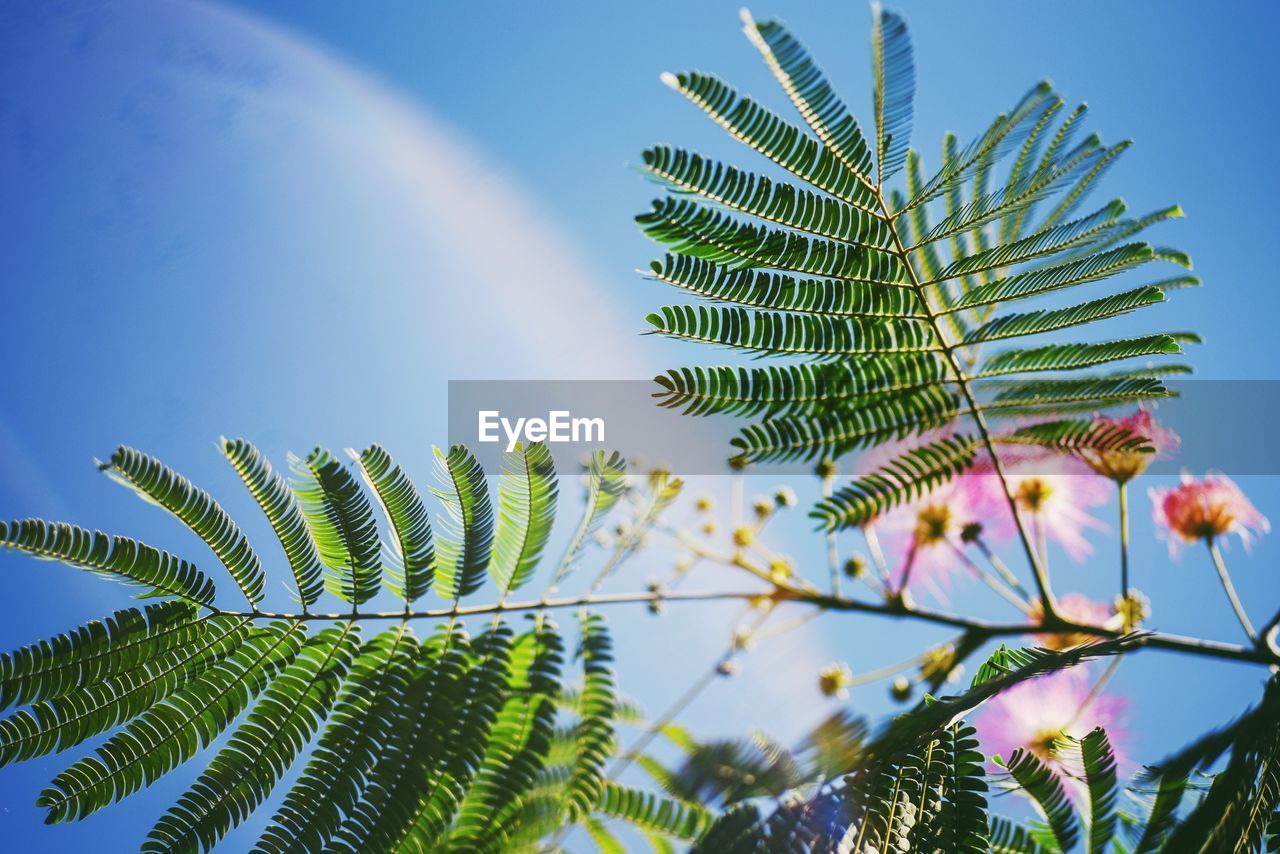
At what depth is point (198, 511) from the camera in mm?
1236

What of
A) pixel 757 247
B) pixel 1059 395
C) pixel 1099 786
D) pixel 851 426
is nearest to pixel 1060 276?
pixel 1059 395

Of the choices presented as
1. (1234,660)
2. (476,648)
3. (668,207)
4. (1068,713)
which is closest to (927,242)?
(668,207)

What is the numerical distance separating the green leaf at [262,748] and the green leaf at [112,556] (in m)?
0.17

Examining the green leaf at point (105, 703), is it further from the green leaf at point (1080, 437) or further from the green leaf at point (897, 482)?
the green leaf at point (1080, 437)

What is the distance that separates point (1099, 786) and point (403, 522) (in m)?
1.07

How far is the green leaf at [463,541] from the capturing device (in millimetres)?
1287

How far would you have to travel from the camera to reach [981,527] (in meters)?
1.88

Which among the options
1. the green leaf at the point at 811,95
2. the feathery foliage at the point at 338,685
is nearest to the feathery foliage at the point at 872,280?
the green leaf at the point at 811,95

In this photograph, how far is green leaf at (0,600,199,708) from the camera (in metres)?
1.07

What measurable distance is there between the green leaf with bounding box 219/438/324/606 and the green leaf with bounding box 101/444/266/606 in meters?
0.05

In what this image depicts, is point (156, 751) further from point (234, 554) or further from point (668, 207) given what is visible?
point (668, 207)

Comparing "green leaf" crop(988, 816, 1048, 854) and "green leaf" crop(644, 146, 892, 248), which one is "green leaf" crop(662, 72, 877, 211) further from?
"green leaf" crop(988, 816, 1048, 854)

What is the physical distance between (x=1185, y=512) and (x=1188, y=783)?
982 mm

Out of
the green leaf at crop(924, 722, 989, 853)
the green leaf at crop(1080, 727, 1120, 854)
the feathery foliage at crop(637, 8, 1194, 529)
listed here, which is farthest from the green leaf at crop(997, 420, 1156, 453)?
the green leaf at crop(924, 722, 989, 853)
